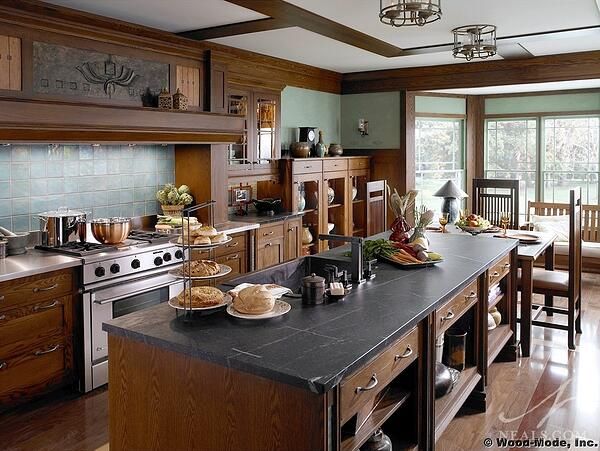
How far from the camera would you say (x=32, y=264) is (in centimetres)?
346

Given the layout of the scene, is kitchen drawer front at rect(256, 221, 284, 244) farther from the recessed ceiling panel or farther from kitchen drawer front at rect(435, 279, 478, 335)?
kitchen drawer front at rect(435, 279, 478, 335)

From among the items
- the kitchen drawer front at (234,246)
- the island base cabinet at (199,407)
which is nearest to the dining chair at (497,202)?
the kitchen drawer front at (234,246)

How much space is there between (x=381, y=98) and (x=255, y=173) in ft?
7.52

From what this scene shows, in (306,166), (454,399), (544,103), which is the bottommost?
(454,399)

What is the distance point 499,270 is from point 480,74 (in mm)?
3340

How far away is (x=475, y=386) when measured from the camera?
3.41m

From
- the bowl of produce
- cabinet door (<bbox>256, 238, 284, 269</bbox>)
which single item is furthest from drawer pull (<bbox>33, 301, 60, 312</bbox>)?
the bowl of produce

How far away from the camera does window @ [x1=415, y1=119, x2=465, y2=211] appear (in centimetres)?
798

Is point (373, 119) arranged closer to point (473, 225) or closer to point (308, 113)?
point (308, 113)

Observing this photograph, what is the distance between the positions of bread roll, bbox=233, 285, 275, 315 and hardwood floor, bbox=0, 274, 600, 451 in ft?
4.57

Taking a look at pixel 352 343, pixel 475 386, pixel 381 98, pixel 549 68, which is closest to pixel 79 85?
pixel 352 343

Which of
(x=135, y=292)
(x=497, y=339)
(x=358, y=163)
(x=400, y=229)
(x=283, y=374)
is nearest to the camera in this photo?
(x=283, y=374)

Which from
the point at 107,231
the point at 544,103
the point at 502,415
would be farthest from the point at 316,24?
the point at 544,103

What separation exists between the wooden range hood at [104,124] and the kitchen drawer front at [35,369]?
127cm
